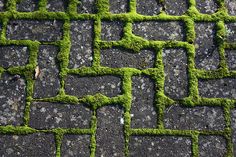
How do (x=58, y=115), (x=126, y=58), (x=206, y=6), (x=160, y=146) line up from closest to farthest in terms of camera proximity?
(x=160, y=146), (x=58, y=115), (x=126, y=58), (x=206, y=6)

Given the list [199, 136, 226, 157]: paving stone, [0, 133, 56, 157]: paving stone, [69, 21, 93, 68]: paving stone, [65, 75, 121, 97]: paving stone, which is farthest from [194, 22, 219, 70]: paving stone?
[0, 133, 56, 157]: paving stone

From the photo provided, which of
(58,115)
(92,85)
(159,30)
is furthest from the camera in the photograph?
(159,30)

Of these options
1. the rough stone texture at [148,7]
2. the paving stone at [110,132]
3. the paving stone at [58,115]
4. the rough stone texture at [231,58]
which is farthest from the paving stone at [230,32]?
the paving stone at [58,115]

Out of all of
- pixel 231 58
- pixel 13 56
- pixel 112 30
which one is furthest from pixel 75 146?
pixel 231 58

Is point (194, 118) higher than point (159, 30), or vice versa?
point (159, 30)

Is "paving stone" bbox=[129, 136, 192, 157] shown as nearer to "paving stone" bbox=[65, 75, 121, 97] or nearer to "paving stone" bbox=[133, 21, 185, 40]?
"paving stone" bbox=[65, 75, 121, 97]

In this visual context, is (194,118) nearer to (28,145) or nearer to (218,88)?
(218,88)
